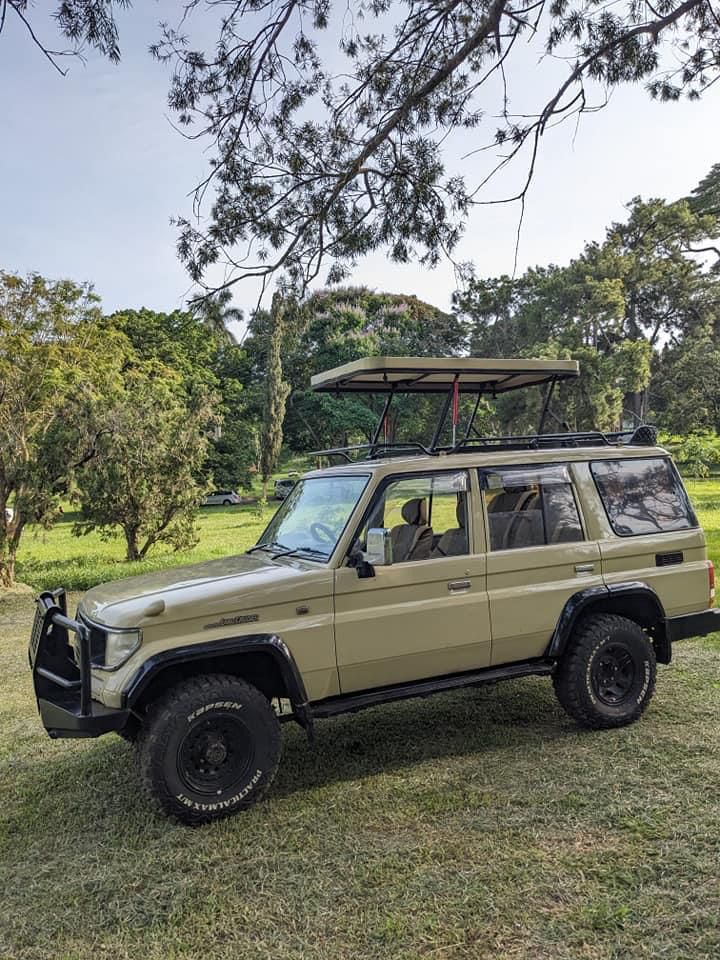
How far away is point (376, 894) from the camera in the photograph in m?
3.19

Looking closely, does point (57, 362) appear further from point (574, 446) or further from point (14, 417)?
point (574, 446)

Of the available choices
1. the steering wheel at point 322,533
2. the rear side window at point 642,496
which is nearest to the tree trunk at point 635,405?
the rear side window at point 642,496

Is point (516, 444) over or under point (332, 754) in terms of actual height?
over

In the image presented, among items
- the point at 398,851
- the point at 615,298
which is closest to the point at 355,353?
the point at 615,298

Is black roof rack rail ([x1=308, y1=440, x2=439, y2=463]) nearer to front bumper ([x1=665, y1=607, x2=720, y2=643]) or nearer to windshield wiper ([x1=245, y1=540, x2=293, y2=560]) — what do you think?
windshield wiper ([x1=245, y1=540, x2=293, y2=560])

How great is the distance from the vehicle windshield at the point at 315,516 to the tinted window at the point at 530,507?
3.05ft

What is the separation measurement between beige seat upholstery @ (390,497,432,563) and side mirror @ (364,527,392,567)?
0.23 metres

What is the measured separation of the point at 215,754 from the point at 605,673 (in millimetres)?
2681

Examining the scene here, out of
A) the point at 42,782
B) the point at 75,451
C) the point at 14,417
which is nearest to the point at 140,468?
the point at 75,451

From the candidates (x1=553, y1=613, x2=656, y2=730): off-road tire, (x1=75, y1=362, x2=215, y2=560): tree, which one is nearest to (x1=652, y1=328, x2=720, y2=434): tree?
(x1=75, y1=362, x2=215, y2=560): tree

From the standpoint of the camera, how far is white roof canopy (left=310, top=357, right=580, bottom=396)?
5020 millimetres

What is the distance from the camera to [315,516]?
4926 millimetres

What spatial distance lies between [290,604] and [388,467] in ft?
3.54

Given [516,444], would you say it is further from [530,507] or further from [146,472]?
[146,472]
